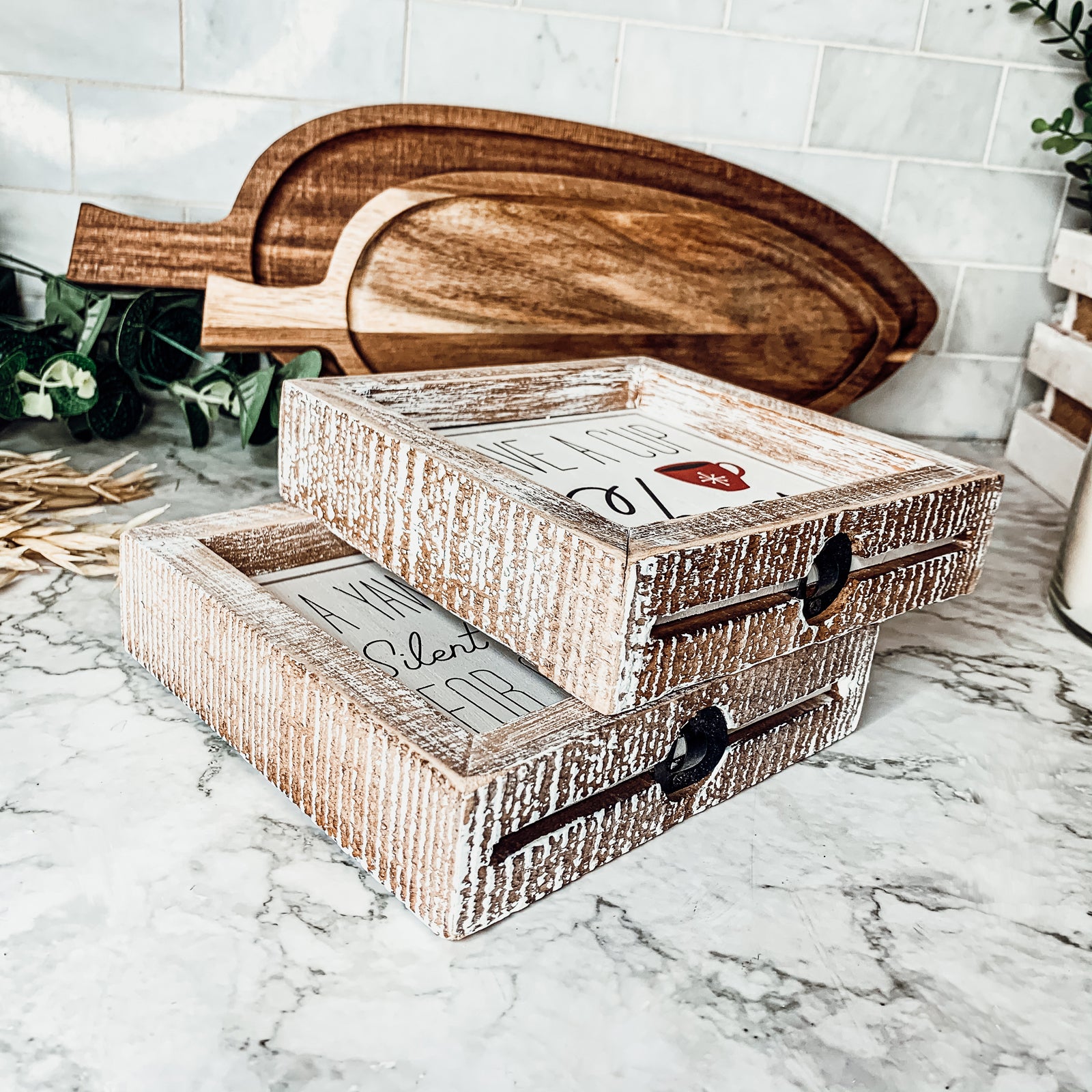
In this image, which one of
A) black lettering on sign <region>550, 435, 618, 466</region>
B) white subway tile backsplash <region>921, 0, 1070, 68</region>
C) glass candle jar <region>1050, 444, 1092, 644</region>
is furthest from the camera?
white subway tile backsplash <region>921, 0, 1070, 68</region>

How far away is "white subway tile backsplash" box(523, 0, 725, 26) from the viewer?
993 millimetres

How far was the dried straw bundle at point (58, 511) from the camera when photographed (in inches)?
28.1

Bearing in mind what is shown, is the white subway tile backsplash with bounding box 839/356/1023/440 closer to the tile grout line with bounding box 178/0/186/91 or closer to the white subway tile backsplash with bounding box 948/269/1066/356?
the white subway tile backsplash with bounding box 948/269/1066/356

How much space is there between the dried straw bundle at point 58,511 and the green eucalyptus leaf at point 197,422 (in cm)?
7

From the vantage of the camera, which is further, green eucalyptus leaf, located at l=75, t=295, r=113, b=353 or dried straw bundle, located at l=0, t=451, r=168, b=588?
green eucalyptus leaf, located at l=75, t=295, r=113, b=353

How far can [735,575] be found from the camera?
433mm

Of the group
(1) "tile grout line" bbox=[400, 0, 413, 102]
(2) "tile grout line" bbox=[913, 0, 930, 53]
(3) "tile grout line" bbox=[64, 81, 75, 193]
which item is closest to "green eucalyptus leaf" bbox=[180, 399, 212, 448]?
(3) "tile grout line" bbox=[64, 81, 75, 193]

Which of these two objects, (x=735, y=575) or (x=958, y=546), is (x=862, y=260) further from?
(x=735, y=575)

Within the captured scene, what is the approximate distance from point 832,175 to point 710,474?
0.67 metres

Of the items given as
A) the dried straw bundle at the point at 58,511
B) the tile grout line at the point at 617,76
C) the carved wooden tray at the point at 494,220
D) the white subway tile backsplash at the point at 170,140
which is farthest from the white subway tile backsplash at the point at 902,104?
the dried straw bundle at the point at 58,511

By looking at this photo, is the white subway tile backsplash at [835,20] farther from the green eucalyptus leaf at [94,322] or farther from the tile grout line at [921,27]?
the green eucalyptus leaf at [94,322]

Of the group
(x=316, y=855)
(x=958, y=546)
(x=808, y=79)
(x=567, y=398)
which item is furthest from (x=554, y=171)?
(x=316, y=855)

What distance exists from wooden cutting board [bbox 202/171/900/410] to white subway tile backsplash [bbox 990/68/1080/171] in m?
0.24

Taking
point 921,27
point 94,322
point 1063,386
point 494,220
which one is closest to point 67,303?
point 94,322
